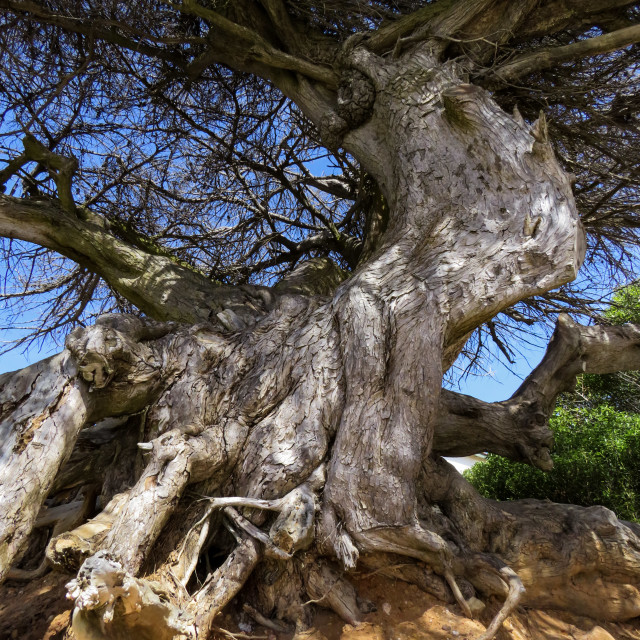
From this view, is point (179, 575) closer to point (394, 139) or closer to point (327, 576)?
point (327, 576)

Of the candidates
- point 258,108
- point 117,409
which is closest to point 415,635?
point 117,409

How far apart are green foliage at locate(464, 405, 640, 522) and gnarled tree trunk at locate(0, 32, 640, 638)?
4.11ft

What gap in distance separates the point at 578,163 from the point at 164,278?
4.38m

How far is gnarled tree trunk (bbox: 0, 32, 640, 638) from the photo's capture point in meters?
2.45

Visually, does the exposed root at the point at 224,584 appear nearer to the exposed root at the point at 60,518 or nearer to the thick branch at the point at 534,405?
the exposed root at the point at 60,518

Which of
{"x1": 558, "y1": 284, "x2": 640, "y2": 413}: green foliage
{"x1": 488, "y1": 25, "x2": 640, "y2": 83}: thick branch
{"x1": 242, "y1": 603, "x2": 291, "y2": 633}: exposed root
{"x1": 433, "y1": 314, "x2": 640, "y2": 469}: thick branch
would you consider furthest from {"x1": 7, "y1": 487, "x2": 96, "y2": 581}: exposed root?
{"x1": 558, "y1": 284, "x2": 640, "y2": 413}: green foliage

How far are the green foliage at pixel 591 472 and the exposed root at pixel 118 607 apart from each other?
3.99 metres

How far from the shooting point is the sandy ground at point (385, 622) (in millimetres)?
2387

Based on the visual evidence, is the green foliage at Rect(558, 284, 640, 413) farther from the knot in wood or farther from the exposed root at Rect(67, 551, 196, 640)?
the exposed root at Rect(67, 551, 196, 640)

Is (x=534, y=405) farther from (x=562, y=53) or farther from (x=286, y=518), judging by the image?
(x=562, y=53)

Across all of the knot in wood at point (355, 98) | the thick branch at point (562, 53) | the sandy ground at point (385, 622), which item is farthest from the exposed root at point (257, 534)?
the thick branch at point (562, 53)

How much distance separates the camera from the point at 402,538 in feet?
8.30

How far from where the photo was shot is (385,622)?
96.2 inches

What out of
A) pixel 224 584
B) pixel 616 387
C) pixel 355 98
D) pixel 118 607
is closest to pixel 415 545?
pixel 224 584
